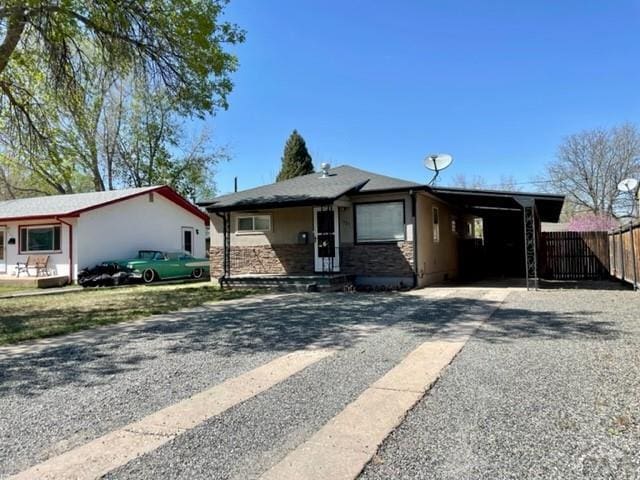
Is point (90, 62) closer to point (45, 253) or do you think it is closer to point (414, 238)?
point (414, 238)

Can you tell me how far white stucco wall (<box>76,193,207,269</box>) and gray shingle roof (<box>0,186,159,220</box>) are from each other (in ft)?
1.22

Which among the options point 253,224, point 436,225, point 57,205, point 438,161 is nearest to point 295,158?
point 57,205

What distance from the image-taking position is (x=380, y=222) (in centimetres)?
1362

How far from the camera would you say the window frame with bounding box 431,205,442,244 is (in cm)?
1498

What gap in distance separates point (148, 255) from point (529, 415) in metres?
18.8

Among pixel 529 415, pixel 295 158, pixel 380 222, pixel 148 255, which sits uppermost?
pixel 295 158

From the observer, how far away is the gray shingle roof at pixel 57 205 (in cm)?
1916

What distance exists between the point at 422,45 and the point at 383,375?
12.7m

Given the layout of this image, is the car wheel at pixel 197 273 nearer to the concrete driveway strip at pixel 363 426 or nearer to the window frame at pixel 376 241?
the window frame at pixel 376 241

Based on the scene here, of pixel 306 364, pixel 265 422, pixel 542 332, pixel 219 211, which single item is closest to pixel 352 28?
pixel 219 211

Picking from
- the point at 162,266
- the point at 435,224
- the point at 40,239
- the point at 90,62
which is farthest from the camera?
the point at 40,239

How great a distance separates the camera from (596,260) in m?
17.2

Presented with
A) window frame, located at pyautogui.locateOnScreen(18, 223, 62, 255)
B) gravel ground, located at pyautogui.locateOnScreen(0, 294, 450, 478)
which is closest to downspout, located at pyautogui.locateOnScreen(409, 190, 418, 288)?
gravel ground, located at pyautogui.locateOnScreen(0, 294, 450, 478)

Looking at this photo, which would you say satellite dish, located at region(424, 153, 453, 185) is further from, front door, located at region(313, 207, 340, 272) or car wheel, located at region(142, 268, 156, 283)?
car wheel, located at region(142, 268, 156, 283)
